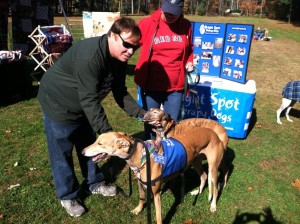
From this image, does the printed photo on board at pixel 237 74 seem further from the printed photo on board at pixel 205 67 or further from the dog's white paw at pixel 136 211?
the dog's white paw at pixel 136 211

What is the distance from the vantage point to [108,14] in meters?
11.5

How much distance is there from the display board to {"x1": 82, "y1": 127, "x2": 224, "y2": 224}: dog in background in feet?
9.83

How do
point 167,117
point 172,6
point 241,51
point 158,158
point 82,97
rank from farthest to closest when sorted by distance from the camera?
point 241,51, point 167,117, point 172,6, point 158,158, point 82,97

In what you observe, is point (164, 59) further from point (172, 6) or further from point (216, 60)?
point (216, 60)

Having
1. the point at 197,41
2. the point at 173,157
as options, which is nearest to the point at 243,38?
the point at 197,41

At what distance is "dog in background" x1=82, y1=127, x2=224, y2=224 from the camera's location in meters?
2.90

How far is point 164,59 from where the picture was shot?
382 cm

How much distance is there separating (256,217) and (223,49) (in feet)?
12.9

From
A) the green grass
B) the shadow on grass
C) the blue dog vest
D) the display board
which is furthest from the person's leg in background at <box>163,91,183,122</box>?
the display board

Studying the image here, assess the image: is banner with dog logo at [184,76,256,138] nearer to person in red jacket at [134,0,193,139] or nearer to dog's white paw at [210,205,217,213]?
person in red jacket at [134,0,193,139]

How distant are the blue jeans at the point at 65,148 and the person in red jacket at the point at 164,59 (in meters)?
1.05

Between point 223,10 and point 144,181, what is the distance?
171ft

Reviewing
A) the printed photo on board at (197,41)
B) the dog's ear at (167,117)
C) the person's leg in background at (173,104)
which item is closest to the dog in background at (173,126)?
the dog's ear at (167,117)

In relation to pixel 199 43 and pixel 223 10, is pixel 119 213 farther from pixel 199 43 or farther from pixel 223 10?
pixel 223 10
